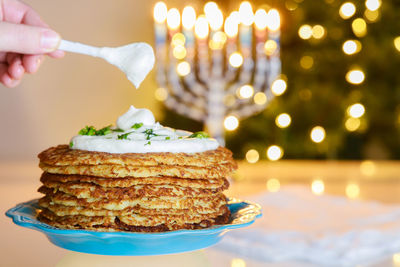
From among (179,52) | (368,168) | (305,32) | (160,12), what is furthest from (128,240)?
(179,52)

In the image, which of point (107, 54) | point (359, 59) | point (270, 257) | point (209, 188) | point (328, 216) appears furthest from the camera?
point (359, 59)

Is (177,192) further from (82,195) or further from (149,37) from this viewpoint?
(149,37)

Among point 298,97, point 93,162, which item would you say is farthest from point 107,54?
point 298,97

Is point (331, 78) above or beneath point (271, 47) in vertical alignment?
beneath

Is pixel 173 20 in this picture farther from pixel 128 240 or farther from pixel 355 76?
pixel 128 240

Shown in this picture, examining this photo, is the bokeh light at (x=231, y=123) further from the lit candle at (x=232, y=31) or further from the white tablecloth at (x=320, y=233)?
the white tablecloth at (x=320, y=233)

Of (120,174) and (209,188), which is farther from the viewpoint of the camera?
(209,188)
